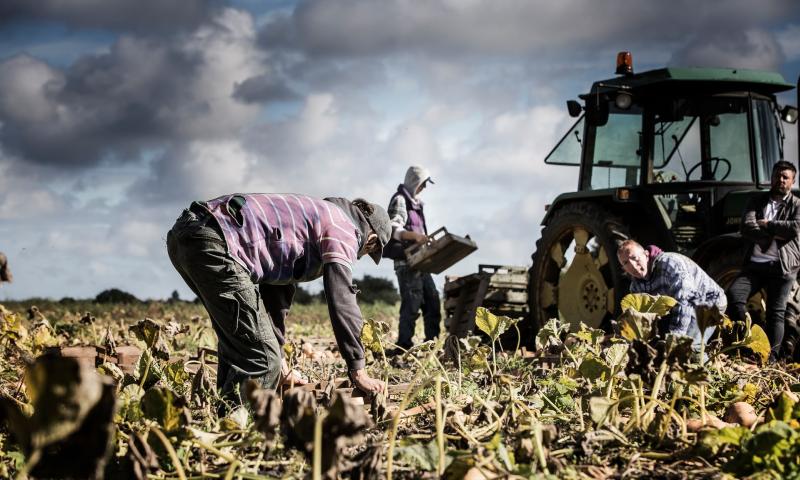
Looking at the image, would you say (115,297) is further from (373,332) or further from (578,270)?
(373,332)

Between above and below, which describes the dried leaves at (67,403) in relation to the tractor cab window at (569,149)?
below

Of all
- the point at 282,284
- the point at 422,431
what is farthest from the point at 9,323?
the point at 422,431

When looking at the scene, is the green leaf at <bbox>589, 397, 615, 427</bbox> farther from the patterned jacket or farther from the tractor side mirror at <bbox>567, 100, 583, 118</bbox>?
the tractor side mirror at <bbox>567, 100, 583, 118</bbox>

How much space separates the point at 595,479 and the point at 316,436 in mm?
1022

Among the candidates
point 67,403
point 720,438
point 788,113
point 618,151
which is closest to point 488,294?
point 618,151

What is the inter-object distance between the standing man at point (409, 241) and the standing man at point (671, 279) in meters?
3.17

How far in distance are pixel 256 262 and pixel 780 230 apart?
4.39m

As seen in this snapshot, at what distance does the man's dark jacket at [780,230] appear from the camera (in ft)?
21.9

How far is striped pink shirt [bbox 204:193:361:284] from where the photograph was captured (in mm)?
4031

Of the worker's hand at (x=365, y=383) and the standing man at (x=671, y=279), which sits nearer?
the worker's hand at (x=365, y=383)

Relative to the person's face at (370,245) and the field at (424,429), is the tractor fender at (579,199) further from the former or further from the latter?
the person's face at (370,245)

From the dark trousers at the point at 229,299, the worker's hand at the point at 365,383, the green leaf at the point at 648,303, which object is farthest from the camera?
the dark trousers at the point at 229,299

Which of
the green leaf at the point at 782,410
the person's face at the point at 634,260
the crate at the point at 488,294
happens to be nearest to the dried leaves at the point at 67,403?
the green leaf at the point at 782,410

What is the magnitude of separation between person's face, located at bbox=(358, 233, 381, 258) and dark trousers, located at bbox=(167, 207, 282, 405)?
61 centimetres
